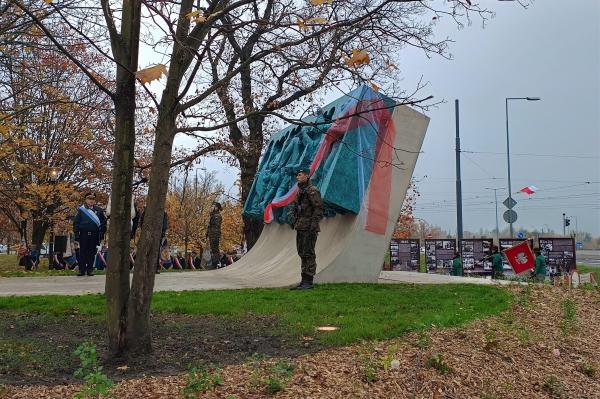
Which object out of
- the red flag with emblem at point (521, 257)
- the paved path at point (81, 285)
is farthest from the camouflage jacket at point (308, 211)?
the red flag with emblem at point (521, 257)

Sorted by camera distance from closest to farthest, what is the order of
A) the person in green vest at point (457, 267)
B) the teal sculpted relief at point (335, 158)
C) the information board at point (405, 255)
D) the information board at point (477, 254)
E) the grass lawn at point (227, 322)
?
the grass lawn at point (227, 322)
the teal sculpted relief at point (335, 158)
the person in green vest at point (457, 267)
the information board at point (477, 254)
the information board at point (405, 255)

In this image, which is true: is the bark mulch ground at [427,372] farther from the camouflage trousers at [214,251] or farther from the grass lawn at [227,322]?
the camouflage trousers at [214,251]

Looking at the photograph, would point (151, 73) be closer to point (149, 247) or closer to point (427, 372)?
point (149, 247)

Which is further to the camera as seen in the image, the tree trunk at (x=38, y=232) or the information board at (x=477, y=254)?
the tree trunk at (x=38, y=232)

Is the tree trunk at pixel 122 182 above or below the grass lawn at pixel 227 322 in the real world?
above

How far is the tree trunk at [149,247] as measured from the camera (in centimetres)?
491

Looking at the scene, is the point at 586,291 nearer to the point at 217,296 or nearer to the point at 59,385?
the point at 217,296

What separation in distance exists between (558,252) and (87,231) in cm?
1675

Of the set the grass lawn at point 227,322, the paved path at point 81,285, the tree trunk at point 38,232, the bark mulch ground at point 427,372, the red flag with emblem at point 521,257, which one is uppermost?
the tree trunk at point 38,232

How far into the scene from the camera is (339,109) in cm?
1249

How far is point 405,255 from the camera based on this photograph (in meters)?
23.0

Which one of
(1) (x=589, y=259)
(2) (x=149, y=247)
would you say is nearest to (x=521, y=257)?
(2) (x=149, y=247)

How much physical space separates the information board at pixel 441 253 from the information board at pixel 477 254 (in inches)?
31.0

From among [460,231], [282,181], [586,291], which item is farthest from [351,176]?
[460,231]
